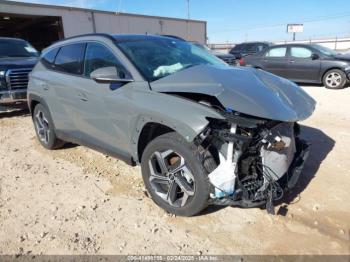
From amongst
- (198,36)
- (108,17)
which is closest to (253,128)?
(108,17)

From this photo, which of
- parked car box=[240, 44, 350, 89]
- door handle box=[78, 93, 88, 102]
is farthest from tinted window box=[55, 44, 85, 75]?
parked car box=[240, 44, 350, 89]

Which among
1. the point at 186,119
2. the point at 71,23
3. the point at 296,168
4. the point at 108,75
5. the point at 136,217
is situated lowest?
the point at 136,217

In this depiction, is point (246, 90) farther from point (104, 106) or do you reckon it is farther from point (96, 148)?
point (96, 148)

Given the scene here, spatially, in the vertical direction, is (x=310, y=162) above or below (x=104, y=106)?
below

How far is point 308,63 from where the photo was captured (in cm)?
1147

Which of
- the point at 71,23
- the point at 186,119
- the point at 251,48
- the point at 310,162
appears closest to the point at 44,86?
the point at 186,119

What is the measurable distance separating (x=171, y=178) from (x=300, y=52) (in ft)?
33.2

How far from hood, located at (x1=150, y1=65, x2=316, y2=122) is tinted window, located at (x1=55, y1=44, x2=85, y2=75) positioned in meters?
1.49

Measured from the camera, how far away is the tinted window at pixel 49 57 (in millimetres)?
5164

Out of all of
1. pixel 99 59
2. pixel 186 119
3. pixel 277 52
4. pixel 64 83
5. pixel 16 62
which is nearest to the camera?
pixel 186 119

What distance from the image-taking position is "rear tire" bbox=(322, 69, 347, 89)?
10.9 m

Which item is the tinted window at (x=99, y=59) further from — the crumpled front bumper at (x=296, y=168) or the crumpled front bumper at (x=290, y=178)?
the crumpled front bumper at (x=296, y=168)

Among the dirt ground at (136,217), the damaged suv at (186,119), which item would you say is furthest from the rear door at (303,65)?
the damaged suv at (186,119)

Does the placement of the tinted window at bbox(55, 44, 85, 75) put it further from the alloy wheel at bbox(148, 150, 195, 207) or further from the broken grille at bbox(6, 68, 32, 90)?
the broken grille at bbox(6, 68, 32, 90)
